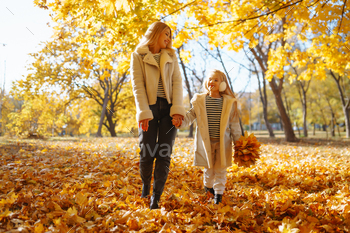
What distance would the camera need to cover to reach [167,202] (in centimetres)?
244

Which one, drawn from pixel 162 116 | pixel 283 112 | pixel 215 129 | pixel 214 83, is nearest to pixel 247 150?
pixel 215 129

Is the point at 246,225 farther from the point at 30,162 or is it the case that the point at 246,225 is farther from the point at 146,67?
the point at 30,162

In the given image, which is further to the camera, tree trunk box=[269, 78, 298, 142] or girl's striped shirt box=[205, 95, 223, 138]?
tree trunk box=[269, 78, 298, 142]

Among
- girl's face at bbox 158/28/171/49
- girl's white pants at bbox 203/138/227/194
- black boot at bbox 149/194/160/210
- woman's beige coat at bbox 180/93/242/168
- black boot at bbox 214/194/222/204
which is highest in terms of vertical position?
girl's face at bbox 158/28/171/49

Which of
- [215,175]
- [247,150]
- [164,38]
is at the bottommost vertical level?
[215,175]

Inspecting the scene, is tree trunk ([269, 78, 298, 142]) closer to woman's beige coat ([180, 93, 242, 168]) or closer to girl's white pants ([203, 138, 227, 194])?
woman's beige coat ([180, 93, 242, 168])

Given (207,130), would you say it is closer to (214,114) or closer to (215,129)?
(215,129)

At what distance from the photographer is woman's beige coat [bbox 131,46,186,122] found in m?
2.26

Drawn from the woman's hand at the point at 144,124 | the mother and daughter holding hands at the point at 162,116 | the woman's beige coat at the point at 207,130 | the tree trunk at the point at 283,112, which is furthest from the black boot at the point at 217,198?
the tree trunk at the point at 283,112

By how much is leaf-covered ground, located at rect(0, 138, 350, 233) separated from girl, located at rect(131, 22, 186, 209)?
0.41 meters

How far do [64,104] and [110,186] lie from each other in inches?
575

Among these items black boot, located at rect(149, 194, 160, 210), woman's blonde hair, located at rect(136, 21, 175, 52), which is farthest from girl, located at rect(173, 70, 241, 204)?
woman's blonde hair, located at rect(136, 21, 175, 52)

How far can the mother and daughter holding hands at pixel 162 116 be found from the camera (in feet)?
7.50

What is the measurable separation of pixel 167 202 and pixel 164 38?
71.5 inches
